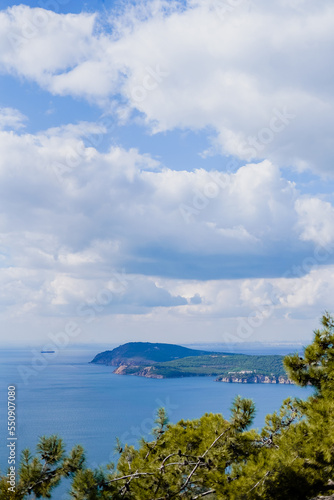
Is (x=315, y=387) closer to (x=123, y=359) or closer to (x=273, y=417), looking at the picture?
(x=273, y=417)

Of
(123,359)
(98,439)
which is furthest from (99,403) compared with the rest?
(123,359)

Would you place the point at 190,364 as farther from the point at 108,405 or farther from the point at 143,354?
the point at 108,405

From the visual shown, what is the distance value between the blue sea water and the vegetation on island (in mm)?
21621

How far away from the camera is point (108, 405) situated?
2537 inches

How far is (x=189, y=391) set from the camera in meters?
76.4

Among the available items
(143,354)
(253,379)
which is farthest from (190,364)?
(253,379)

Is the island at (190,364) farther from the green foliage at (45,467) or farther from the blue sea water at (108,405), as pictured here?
the green foliage at (45,467)

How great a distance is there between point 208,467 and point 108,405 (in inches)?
2520

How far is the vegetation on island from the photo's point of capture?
5121 millimetres

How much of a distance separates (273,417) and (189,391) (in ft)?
235

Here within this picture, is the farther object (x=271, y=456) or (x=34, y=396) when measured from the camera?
(x=34, y=396)

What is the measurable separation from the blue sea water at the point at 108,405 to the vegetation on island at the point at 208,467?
70.9ft

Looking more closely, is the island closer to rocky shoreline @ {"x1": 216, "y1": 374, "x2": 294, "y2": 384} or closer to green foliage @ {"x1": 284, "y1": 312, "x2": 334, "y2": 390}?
rocky shoreline @ {"x1": 216, "y1": 374, "x2": 294, "y2": 384}

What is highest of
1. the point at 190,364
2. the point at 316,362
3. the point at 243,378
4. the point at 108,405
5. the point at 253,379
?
the point at 316,362
